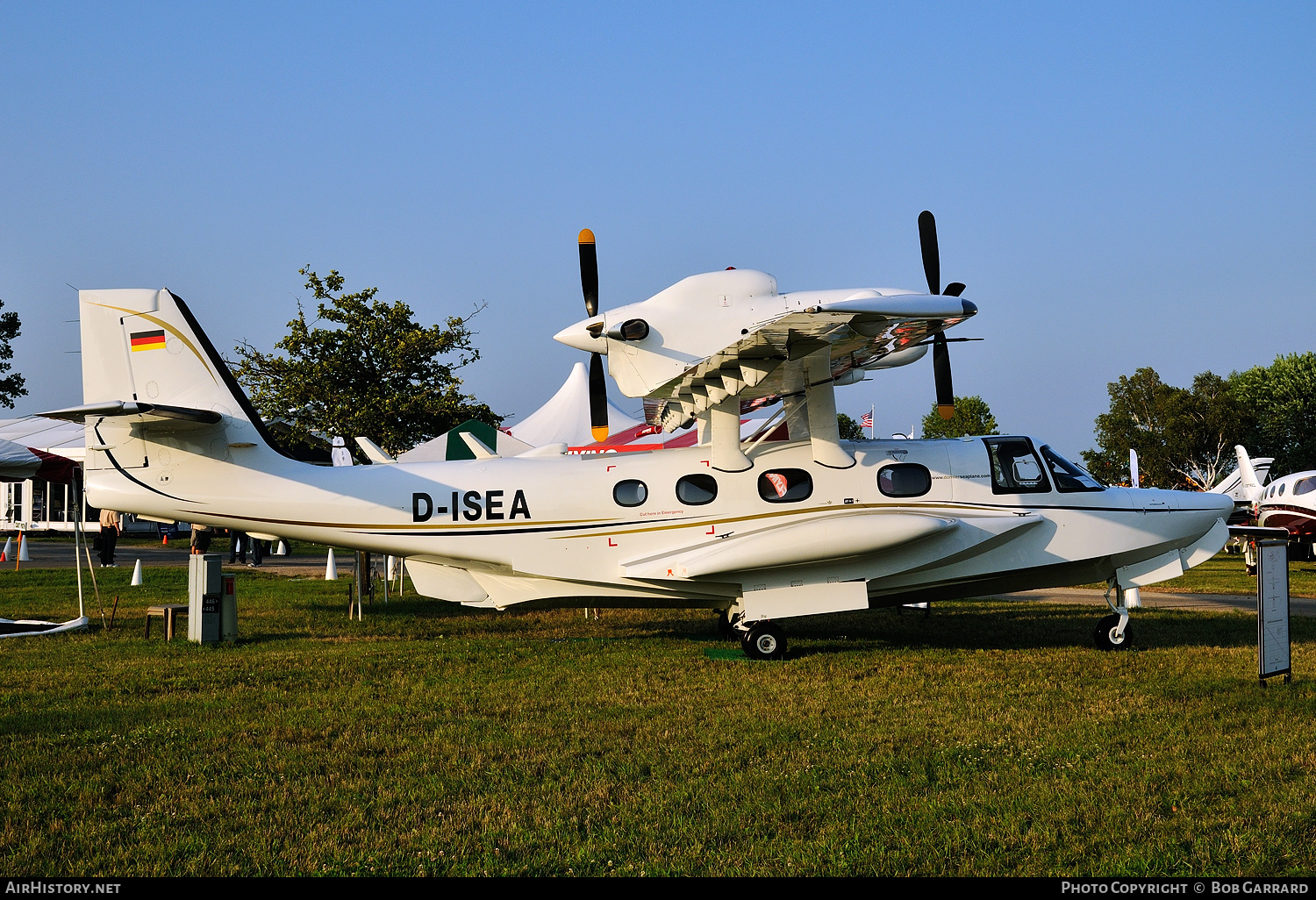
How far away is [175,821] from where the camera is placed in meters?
5.33

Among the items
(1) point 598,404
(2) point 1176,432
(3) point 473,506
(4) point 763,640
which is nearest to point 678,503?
(4) point 763,640

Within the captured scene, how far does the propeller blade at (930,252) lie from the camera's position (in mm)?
12430

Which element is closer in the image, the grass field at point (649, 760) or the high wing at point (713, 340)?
the grass field at point (649, 760)

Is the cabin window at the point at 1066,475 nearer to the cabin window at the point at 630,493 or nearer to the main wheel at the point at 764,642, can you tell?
the main wheel at the point at 764,642

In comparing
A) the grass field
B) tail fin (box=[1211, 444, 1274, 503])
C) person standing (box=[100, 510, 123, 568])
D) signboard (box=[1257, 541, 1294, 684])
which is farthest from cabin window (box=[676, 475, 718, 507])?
tail fin (box=[1211, 444, 1274, 503])

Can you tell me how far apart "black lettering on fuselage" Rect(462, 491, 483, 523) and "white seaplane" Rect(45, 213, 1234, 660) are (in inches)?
1.2

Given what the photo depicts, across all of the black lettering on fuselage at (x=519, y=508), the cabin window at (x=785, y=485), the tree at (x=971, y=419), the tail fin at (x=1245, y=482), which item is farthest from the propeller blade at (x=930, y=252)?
the tree at (x=971, y=419)

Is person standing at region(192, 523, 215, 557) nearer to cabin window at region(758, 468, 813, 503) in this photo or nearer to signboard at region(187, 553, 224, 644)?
signboard at region(187, 553, 224, 644)

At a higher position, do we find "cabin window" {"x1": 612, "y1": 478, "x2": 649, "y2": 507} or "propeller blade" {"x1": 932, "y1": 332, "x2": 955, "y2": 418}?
"propeller blade" {"x1": 932, "y1": 332, "x2": 955, "y2": 418}

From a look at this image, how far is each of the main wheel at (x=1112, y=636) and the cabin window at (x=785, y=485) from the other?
4089 millimetres

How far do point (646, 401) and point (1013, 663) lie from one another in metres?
5.68

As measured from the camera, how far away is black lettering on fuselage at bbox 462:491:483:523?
1207 centimetres
